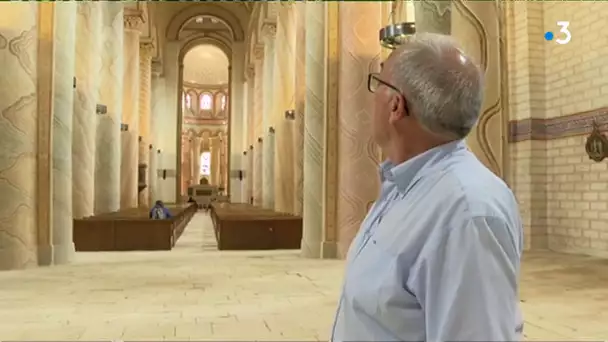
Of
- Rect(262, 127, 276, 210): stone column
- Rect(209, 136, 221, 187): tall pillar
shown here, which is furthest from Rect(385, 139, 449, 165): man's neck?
Rect(209, 136, 221, 187): tall pillar

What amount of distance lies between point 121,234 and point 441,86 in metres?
11.7

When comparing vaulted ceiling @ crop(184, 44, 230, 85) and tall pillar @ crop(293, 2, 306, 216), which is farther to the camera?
vaulted ceiling @ crop(184, 44, 230, 85)

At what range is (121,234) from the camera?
12500mm

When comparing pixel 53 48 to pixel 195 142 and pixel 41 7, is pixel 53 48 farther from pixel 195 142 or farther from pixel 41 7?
pixel 195 142

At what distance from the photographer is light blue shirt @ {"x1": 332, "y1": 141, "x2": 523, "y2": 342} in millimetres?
1343

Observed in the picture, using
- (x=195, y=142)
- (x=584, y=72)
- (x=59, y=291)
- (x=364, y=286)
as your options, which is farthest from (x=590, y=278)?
(x=195, y=142)

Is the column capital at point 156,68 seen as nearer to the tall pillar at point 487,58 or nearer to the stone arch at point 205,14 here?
the stone arch at point 205,14

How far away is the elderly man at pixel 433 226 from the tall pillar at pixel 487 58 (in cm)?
378

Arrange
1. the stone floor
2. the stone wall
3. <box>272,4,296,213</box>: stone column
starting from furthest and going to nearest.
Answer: <box>272,4,296,213</box>: stone column → the stone wall → the stone floor

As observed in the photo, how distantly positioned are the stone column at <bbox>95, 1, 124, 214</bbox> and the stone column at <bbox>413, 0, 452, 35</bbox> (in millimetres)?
11984

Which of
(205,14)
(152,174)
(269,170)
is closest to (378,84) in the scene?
(269,170)

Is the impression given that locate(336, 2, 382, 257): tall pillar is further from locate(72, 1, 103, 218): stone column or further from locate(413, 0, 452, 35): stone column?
locate(72, 1, 103, 218): stone column

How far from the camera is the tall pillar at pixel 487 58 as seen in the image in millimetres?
5277

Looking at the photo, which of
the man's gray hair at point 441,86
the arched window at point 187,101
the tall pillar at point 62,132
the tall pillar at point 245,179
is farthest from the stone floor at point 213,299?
the arched window at point 187,101
